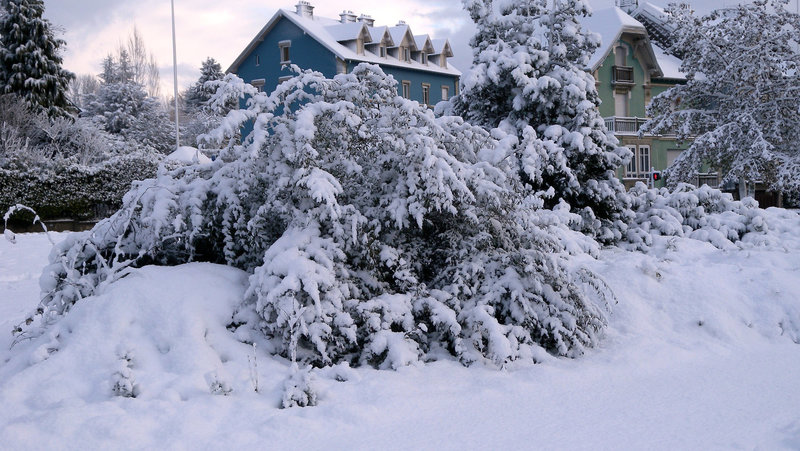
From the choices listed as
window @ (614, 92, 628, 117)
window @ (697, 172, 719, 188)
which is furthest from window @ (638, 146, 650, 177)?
window @ (697, 172, 719, 188)

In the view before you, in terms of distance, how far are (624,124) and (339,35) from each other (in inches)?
617

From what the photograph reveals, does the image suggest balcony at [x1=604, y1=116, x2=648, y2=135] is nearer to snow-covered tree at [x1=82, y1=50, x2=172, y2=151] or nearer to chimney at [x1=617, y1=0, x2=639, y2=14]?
chimney at [x1=617, y1=0, x2=639, y2=14]

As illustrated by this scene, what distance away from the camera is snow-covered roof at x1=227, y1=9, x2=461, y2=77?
34.3 metres

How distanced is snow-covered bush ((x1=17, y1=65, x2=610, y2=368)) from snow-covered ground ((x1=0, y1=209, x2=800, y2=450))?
1.06 ft

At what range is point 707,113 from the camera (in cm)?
2184

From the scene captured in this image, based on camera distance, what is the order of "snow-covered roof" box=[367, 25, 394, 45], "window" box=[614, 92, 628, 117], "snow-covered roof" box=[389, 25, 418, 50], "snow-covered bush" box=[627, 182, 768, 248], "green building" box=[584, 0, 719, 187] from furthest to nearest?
"snow-covered roof" box=[389, 25, 418, 50] < "window" box=[614, 92, 628, 117] < "snow-covered roof" box=[367, 25, 394, 45] < "green building" box=[584, 0, 719, 187] < "snow-covered bush" box=[627, 182, 768, 248]

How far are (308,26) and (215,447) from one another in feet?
109

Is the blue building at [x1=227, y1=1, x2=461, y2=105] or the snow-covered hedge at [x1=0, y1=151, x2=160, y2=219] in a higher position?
the blue building at [x1=227, y1=1, x2=461, y2=105]

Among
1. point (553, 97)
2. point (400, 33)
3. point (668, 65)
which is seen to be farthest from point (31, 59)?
point (668, 65)

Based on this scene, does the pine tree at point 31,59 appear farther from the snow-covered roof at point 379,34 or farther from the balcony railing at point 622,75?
the balcony railing at point 622,75

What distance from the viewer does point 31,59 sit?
27.3 metres

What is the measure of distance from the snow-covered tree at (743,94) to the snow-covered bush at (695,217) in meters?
8.77

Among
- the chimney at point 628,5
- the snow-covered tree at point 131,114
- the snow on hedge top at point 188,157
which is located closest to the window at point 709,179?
the chimney at point 628,5

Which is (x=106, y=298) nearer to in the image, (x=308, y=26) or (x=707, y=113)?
(x=707, y=113)
